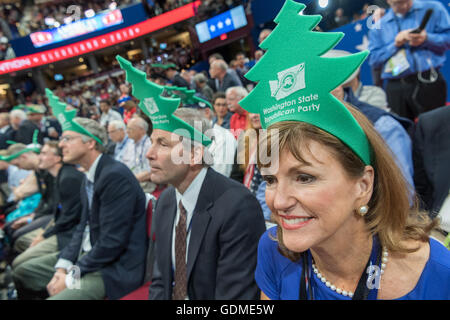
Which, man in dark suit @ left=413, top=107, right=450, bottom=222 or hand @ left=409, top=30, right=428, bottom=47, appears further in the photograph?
hand @ left=409, top=30, right=428, bottom=47

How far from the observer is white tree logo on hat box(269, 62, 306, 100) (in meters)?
0.75

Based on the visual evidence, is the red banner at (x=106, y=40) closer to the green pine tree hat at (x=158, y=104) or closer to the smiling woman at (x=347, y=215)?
the green pine tree hat at (x=158, y=104)

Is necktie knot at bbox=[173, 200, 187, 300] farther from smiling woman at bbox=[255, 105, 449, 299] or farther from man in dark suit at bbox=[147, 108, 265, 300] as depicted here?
smiling woman at bbox=[255, 105, 449, 299]

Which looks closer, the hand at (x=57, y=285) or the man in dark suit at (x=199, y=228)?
the man in dark suit at (x=199, y=228)

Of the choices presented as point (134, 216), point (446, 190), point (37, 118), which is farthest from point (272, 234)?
point (37, 118)

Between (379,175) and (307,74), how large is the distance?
0.39 m

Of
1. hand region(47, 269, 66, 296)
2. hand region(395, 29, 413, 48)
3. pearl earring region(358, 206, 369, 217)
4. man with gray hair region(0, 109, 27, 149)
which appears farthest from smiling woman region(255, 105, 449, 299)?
man with gray hair region(0, 109, 27, 149)

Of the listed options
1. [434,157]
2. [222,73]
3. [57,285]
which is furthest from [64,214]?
[434,157]

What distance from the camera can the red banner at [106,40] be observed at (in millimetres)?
3586

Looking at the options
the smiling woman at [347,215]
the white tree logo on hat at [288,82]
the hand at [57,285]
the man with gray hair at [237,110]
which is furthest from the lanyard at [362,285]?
the man with gray hair at [237,110]

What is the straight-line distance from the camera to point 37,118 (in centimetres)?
610

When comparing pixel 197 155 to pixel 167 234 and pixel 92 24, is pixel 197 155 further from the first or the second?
pixel 92 24

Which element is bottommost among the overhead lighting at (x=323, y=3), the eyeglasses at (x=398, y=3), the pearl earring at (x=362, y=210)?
the pearl earring at (x=362, y=210)
